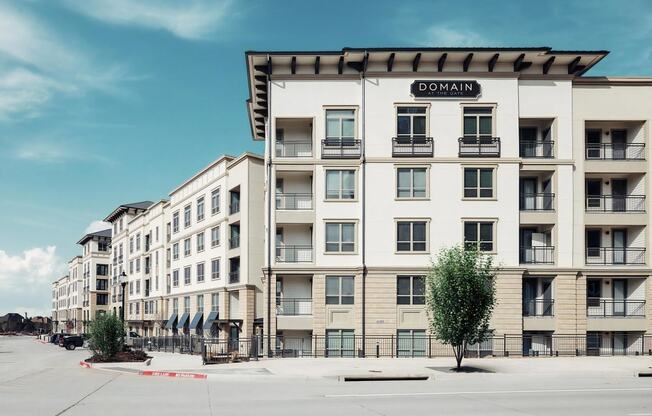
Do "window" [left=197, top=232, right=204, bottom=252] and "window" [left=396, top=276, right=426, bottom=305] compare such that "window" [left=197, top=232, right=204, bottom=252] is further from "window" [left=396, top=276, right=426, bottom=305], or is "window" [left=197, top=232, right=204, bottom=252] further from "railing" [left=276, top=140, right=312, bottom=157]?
"window" [left=396, top=276, right=426, bottom=305]

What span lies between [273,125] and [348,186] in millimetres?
5748

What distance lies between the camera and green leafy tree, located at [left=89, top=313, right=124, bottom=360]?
35000 mm

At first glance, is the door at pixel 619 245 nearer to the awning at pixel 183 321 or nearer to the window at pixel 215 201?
the window at pixel 215 201

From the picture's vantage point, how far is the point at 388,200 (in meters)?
41.6

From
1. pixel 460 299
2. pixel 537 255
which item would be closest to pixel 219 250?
pixel 537 255

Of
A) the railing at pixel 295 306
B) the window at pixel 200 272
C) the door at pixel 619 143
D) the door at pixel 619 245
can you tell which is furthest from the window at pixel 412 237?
the window at pixel 200 272

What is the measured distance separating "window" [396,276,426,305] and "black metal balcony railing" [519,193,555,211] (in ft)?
25.3

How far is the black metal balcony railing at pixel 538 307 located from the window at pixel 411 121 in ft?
38.8

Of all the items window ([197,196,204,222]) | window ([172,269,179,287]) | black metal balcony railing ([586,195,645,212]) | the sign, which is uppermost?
the sign

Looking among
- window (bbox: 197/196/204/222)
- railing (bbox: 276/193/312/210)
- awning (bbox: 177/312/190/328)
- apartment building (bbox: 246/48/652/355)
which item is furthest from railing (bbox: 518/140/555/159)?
awning (bbox: 177/312/190/328)

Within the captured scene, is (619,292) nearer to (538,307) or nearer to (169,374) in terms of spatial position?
(538,307)

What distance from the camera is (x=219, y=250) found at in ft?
191

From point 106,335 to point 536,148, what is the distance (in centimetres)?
2664

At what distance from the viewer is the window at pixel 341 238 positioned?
41.8 metres
